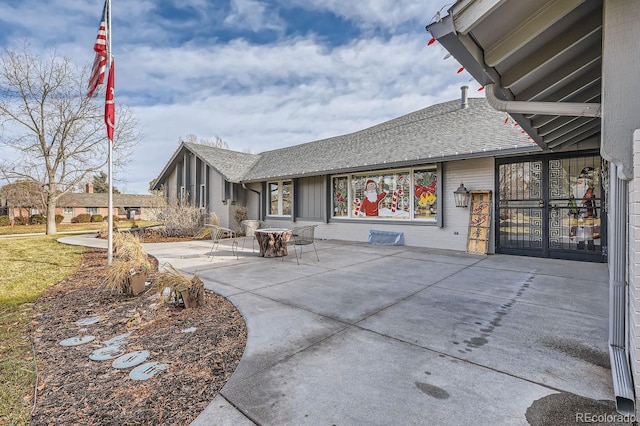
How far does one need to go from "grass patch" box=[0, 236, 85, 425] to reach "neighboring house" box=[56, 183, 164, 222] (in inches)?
1068

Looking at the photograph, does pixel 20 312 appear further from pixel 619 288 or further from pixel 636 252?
pixel 619 288

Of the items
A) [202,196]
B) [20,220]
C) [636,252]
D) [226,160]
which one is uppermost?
[226,160]

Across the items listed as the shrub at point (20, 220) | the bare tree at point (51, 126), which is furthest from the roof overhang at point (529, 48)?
the shrub at point (20, 220)

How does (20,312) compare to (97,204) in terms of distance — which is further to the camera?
(97,204)

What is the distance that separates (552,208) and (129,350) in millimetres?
8540

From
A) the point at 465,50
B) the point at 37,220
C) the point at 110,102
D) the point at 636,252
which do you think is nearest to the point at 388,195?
the point at 465,50

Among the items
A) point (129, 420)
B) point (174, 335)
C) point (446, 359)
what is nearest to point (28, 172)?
point (174, 335)

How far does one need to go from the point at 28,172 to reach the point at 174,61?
547 inches

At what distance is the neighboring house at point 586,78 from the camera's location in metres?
1.97

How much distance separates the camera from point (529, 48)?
311cm

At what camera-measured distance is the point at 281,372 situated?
2449mm

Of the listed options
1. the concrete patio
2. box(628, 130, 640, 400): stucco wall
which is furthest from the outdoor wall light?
box(628, 130, 640, 400): stucco wall

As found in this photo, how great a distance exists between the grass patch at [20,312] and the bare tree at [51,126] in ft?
32.9

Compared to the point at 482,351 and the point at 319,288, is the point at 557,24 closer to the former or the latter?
the point at 482,351
